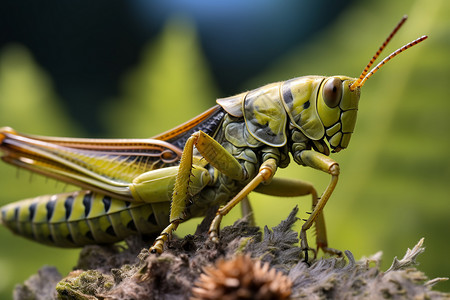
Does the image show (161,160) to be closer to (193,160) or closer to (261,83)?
(193,160)

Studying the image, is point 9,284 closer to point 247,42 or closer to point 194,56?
point 194,56

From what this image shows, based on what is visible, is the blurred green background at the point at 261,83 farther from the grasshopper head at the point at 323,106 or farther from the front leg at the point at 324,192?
the grasshopper head at the point at 323,106

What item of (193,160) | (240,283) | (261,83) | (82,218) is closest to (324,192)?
(193,160)

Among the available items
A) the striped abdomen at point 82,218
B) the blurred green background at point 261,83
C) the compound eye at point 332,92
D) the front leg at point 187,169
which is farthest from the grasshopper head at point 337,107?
the blurred green background at point 261,83

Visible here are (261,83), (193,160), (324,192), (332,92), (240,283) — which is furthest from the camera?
(261,83)

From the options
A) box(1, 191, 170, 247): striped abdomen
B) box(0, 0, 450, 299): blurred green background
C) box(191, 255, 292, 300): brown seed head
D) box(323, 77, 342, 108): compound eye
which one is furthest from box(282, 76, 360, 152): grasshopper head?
box(0, 0, 450, 299): blurred green background

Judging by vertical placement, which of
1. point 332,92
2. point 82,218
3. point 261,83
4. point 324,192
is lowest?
point 324,192
